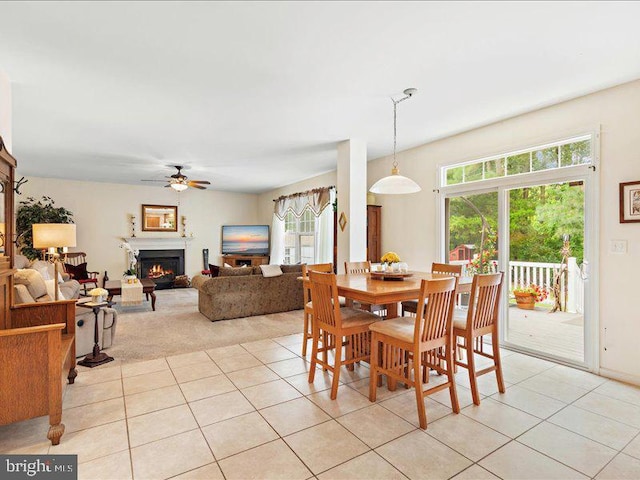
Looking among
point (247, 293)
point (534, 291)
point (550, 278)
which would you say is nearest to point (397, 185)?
point (550, 278)

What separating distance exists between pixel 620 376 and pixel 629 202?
1.55 m

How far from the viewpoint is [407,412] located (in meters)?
2.42

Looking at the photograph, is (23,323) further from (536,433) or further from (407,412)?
(536,433)

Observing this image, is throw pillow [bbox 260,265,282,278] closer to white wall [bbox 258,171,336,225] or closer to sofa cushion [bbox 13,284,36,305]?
white wall [bbox 258,171,336,225]

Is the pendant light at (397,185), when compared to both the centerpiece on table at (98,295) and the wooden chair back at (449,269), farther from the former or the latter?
the centerpiece on table at (98,295)

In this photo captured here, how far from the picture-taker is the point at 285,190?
8453 mm

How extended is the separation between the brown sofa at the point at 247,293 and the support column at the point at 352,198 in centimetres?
105

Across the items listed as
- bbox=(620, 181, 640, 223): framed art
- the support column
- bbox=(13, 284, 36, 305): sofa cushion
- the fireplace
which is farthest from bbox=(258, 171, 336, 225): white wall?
bbox=(13, 284, 36, 305): sofa cushion

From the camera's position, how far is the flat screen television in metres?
9.11

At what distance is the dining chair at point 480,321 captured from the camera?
8.38ft

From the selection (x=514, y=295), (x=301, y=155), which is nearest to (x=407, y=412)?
(x=514, y=295)

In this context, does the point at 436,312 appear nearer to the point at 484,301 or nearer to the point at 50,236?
the point at 484,301

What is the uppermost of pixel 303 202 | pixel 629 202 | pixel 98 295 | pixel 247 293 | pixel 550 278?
pixel 303 202

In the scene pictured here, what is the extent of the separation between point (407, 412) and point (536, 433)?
81cm
